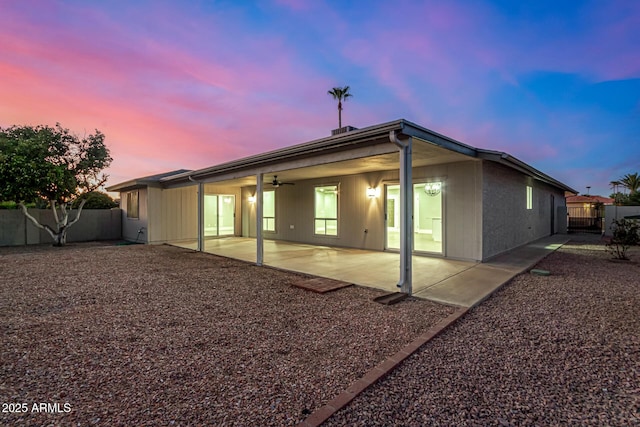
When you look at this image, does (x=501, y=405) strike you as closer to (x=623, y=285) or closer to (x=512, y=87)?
(x=623, y=285)

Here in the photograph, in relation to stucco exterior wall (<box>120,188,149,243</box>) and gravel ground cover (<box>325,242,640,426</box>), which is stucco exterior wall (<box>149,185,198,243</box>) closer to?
stucco exterior wall (<box>120,188,149,243</box>)

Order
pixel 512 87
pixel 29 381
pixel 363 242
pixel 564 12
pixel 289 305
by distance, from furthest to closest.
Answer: pixel 512 87 < pixel 363 242 < pixel 564 12 < pixel 289 305 < pixel 29 381

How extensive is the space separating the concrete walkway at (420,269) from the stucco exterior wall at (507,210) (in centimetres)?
45

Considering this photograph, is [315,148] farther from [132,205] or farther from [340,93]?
[340,93]

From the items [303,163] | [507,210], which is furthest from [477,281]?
[507,210]

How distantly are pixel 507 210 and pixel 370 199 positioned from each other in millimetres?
3836

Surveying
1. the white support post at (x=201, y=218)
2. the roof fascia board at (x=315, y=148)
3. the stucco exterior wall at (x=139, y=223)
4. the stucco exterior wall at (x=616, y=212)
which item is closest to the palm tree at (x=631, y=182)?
the stucco exterior wall at (x=616, y=212)

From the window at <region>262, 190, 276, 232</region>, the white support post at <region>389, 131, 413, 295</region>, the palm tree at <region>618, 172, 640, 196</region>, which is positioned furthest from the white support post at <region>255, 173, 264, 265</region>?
the palm tree at <region>618, 172, 640, 196</region>

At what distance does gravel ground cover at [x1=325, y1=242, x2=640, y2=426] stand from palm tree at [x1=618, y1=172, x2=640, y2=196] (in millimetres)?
32535

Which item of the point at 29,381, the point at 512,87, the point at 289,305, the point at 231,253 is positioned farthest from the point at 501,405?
the point at 512,87

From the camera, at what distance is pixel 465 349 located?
102 inches

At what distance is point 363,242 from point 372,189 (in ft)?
5.65

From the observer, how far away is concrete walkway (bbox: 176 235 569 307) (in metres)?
4.41

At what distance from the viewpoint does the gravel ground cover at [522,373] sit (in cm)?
173
